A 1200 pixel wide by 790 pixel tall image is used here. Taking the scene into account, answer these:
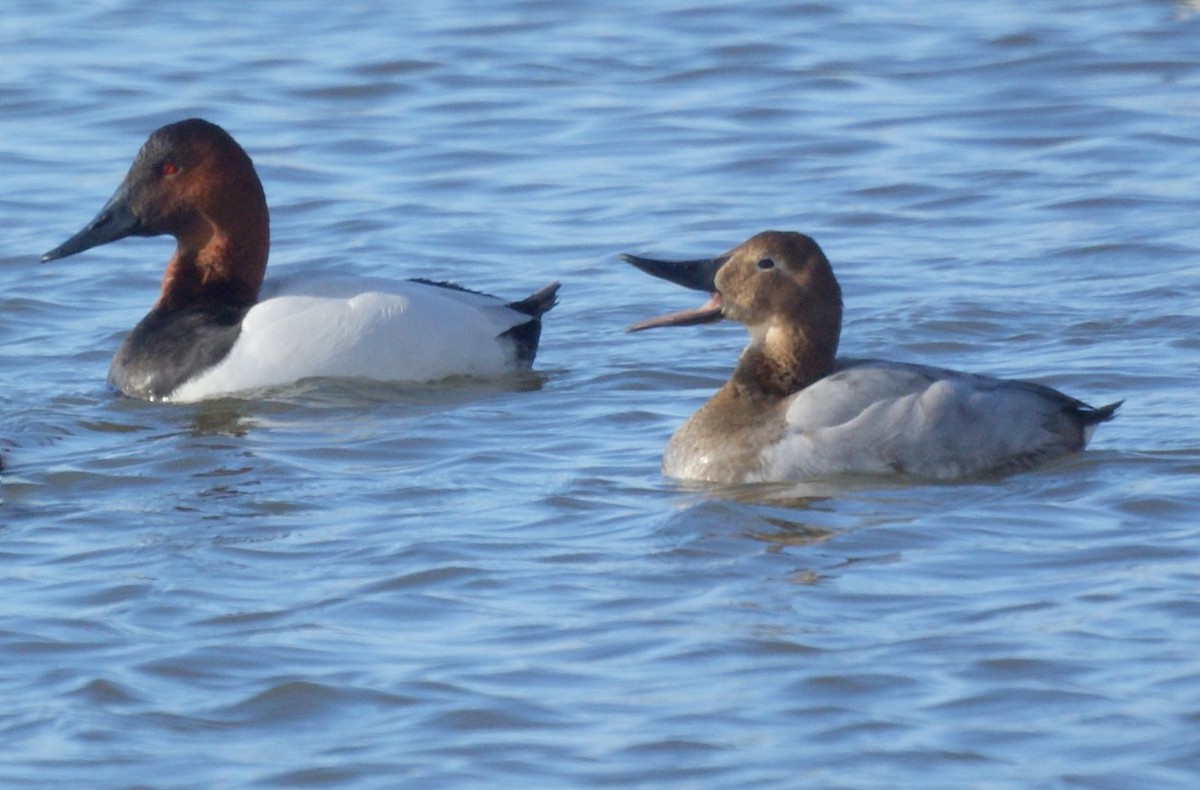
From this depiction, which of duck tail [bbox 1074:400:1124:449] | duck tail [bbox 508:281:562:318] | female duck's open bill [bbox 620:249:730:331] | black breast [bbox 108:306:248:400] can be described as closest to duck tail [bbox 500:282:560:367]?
duck tail [bbox 508:281:562:318]

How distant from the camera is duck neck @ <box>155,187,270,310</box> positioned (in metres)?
9.00

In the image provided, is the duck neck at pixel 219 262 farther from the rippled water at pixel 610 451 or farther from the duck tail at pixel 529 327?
the duck tail at pixel 529 327

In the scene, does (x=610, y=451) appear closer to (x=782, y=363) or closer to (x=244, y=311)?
(x=782, y=363)

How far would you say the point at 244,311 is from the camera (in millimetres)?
8844

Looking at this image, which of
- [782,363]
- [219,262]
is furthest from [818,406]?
[219,262]

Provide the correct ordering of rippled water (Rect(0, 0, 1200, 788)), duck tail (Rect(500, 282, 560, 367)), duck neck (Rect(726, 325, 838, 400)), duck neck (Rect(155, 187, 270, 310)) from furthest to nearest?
duck neck (Rect(155, 187, 270, 310))
duck tail (Rect(500, 282, 560, 367))
duck neck (Rect(726, 325, 838, 400))
rippled water (Rect(0, 0, 1200, 788))

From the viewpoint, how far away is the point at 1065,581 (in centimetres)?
601

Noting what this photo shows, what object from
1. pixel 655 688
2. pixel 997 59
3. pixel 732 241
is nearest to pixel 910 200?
pixel 732 241

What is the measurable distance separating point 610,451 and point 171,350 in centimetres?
194

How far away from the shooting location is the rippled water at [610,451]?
514 cm

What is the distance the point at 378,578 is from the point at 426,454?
57.8 inches

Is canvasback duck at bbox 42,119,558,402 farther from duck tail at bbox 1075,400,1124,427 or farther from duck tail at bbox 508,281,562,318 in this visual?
duck tail at bbox 1075,400,1124,427

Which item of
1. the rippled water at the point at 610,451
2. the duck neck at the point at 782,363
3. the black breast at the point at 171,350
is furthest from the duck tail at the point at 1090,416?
the black breast at the point at 171,350

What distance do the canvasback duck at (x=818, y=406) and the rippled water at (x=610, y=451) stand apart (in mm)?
136
